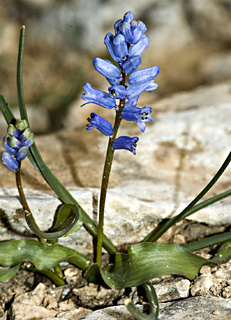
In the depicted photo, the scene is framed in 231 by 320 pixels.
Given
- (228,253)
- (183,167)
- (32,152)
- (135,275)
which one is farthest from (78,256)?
(183,167)

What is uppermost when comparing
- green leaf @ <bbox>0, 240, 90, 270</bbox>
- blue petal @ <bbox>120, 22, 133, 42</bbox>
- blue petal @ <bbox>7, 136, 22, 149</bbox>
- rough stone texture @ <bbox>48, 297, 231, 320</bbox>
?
blue petal @ <bbox>120, 22, 133, 42</bbox>

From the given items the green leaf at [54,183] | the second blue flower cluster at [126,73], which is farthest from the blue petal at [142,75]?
the green leaf at [54,183]

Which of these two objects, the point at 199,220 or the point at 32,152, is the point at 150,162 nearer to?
the point at 199,220

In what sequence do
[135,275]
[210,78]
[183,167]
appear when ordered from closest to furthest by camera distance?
[135,275] < [183,167] < [210,78]

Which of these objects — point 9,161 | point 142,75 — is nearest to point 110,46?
point 142,75

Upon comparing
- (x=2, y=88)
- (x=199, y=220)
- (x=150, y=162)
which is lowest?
(x=199, y=220)

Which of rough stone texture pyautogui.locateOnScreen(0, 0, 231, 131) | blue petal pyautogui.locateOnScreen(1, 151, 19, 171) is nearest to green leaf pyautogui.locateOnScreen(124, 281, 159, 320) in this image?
blue petal pyautogui.locateOnScreen(1, 151, 19, 171)

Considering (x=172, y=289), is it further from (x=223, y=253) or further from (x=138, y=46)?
(x=138, y=46)

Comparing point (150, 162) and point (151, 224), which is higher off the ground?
point (150, 162)

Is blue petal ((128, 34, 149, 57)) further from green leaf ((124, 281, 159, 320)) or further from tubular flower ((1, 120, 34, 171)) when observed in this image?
green leaf ((124, 281, 159, 320))
